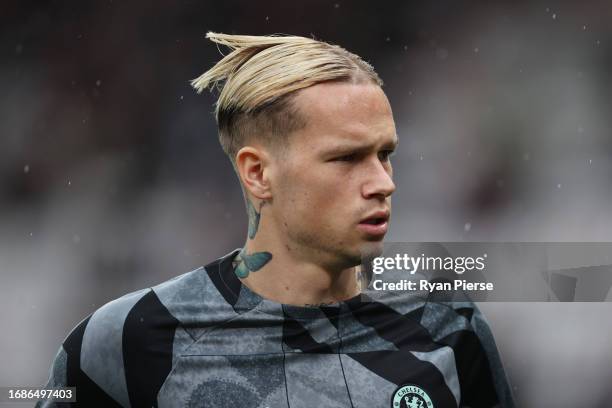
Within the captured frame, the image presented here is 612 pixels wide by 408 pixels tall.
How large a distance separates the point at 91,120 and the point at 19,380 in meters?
2.19

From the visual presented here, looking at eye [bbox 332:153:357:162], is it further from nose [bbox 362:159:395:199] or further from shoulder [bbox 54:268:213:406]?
shoulder [bbox 54:268:213:406]

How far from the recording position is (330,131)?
9.34 feet

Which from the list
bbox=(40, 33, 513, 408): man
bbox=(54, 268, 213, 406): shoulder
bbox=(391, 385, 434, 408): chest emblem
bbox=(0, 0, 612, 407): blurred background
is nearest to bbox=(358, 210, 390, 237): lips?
bbox=(40, 33, 513, 408): man

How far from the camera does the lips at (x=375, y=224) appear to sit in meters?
2.82

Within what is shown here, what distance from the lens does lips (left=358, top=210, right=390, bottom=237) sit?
2816 millimetres

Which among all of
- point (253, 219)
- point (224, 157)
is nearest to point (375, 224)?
point (253, 219)

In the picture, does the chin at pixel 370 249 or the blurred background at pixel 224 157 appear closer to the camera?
the chin at pixel 370 249

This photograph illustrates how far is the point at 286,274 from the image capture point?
3018mm

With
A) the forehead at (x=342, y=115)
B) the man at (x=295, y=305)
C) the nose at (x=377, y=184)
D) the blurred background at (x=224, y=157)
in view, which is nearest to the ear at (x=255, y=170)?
the man at (x=295, y=305)

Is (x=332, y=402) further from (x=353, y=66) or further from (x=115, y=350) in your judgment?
(x=353, y=66)

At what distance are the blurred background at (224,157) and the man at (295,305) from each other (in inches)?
170

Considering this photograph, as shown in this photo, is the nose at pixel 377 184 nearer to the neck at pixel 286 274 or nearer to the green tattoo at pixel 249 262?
the neck at pixel 286 274

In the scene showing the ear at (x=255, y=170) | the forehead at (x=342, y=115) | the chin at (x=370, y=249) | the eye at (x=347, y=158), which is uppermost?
the forehead at (x=342, y=115)

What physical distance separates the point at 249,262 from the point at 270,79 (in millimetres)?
609
